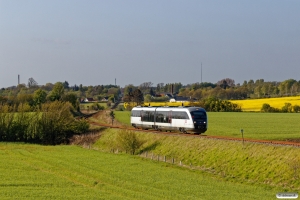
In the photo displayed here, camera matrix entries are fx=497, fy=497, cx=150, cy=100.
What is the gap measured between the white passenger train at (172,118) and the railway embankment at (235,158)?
152 cm

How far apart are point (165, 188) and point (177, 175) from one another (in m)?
5.63

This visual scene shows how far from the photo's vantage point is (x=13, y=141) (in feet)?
257

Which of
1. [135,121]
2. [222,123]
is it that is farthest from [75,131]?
[222,123]

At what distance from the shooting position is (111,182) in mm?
31906

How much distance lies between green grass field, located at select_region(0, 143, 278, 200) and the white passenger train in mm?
8748

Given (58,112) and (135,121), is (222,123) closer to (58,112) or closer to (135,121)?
(135,121)

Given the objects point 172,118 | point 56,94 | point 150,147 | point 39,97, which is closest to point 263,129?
point 172,118

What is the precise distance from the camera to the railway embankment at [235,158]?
33125 millimetres

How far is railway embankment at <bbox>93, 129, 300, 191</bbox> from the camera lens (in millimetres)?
33125

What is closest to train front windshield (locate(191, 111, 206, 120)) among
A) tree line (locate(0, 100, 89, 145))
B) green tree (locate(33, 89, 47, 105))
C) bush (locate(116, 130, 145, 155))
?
bush (locate(116, 130, 145, 155))

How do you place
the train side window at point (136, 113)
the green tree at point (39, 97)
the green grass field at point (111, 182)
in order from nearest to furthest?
1. the green grass field at point (111, 182)
2. the train side window at point (136, 113)
3. the green tree at point (39, 97)

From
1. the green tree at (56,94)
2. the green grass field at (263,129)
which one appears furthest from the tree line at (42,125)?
the green tree at (56,94)

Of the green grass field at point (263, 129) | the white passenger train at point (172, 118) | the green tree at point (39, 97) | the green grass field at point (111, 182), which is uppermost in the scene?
the green tree at point (39, 97)

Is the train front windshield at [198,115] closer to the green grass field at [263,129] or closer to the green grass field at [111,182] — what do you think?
the green grass field at [263,129]
